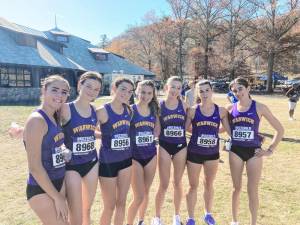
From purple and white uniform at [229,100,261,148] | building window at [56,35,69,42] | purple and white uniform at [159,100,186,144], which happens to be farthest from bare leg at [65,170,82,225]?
building window at [56,35,69,42]

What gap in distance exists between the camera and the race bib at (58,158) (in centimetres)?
330

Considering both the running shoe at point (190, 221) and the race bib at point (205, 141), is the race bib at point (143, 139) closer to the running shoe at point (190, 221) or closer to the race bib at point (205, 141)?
the race bib at point (205, 141)

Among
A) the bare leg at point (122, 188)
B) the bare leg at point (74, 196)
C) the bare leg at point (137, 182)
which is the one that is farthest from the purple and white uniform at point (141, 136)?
the bare leg at point (74, 196)

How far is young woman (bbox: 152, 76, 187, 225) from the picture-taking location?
4863mm

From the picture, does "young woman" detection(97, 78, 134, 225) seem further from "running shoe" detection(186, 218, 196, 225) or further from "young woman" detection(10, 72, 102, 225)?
"running shoe" detection(186, 218, 196, 225)

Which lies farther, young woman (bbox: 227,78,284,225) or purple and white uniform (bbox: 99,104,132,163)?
young woman (bbox: 227,78,284,225)

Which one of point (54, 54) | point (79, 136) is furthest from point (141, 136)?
point (54, 54)

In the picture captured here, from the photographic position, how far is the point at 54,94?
334 centimetres

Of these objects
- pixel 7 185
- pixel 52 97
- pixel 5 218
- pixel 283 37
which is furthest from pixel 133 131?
pixel 283 37

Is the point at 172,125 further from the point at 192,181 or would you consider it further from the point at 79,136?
the point at 79,136

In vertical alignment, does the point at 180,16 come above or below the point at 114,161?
above

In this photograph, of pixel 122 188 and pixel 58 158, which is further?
pixel 122 188

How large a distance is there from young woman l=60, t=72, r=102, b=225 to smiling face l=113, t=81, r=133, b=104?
1.07 ft

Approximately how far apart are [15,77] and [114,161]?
27.1m
